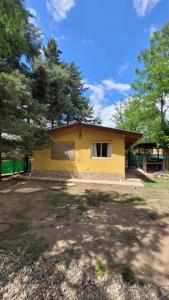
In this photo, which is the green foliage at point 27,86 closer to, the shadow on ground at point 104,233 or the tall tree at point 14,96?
the tall tree at point 14,96

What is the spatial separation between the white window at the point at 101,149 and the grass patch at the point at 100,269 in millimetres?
8935

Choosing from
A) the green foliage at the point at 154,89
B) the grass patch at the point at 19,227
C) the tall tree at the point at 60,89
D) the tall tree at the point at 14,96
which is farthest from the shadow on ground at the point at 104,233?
the tall tree at the point at 60,89

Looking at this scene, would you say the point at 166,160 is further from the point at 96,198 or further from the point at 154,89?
the point at 96,198

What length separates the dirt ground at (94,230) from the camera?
304 centimetres

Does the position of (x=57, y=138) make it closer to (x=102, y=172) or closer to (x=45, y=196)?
(x=102, y=172)

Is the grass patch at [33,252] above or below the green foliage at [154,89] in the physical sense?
below

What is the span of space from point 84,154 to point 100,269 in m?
9.25

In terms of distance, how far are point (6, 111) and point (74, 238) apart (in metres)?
7.83

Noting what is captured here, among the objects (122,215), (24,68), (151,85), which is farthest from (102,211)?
(151,85)

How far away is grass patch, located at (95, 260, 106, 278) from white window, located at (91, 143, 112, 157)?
29.3 feet

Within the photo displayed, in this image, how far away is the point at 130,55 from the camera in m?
21.8

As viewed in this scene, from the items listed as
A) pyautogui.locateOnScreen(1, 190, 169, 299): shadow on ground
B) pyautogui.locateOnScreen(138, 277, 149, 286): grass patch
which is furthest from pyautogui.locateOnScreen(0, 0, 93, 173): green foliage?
pyautogui.locateOnScreen(138, 277, 149, 286): grass patch

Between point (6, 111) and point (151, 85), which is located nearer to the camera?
point (6, 111)

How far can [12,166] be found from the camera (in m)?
13.8
